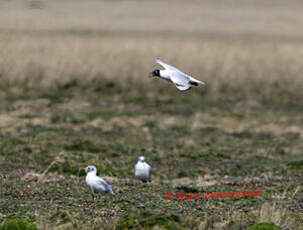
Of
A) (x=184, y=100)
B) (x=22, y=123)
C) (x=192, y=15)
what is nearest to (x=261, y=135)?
(x=184, y=100)

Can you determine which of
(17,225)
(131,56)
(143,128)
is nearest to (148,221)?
(17,225)

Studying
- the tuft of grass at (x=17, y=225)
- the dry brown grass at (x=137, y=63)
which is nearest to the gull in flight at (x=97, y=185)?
the tuft of grass at (x=17, y=225)

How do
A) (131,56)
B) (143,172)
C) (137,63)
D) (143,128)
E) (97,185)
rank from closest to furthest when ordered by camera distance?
(97,185), (143,172), (143,128), (137,63), (131,56)

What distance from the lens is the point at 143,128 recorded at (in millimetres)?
15844

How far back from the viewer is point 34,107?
1764 cm

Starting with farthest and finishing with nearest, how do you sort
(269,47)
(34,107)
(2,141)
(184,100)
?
(269,47) → (184,100) → (34,107) → (2,141)

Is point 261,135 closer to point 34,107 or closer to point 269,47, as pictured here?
point 34,107

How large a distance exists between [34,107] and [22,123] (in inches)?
94.6

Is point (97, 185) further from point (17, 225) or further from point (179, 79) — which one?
point (17, 225)

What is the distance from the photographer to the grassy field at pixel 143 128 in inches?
296

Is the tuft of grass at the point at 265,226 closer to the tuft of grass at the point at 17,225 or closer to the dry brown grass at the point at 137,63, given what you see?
the tuft of grass at the point at 17,225

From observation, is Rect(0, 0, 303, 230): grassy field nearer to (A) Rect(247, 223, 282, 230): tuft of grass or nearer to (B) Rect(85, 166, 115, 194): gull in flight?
(A) Rect(247, 223, 282, 230): tuft of grass

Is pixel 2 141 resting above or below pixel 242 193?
below

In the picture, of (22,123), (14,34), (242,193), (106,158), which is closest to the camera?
(242,193)
